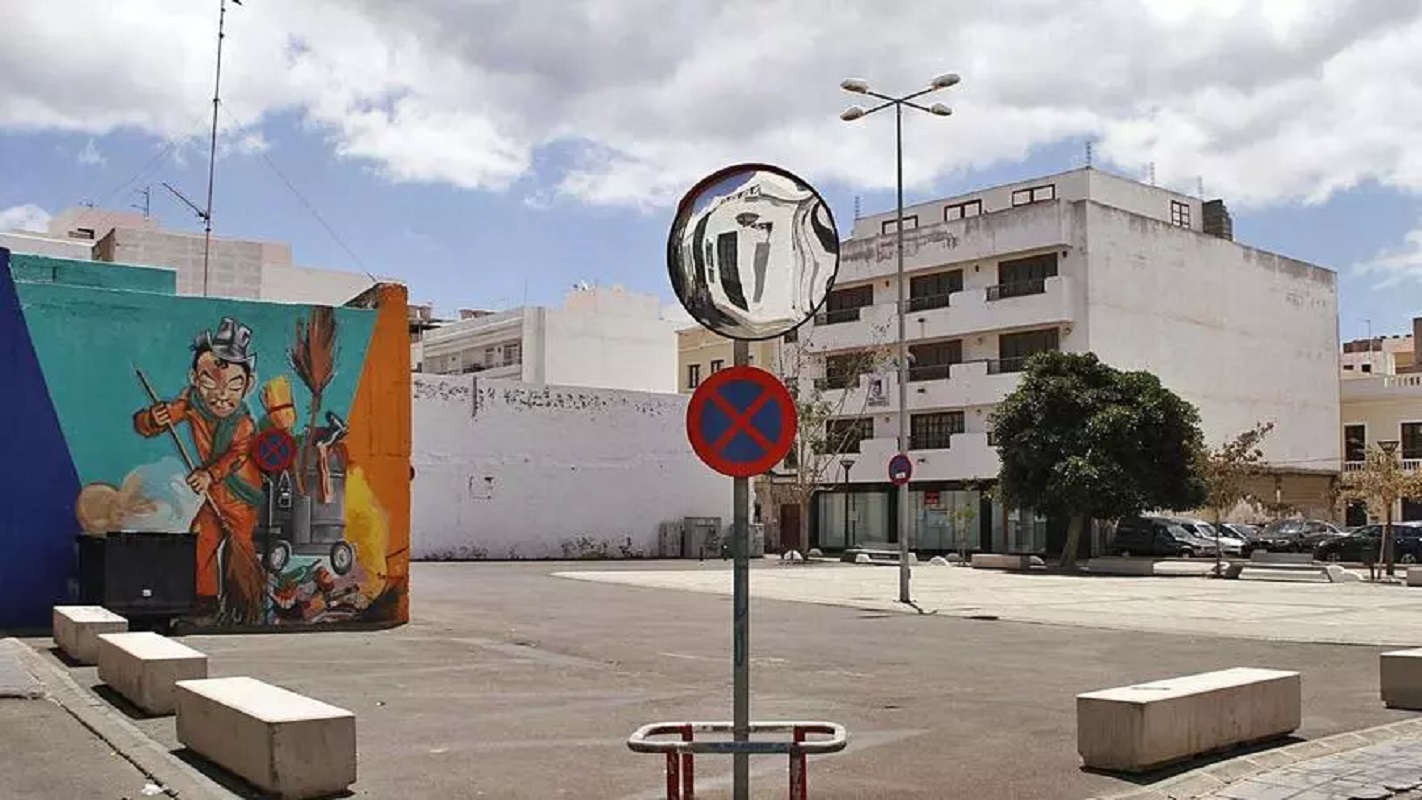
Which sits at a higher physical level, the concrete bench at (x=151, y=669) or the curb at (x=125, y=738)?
the concrete bench at (x=151, y=669)

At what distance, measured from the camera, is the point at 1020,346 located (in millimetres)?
54969

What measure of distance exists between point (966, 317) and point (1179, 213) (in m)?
12.7

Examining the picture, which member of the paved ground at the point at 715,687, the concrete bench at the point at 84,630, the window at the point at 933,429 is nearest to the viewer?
the paved ground at the point at 715,687

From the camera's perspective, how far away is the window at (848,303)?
2399 inches

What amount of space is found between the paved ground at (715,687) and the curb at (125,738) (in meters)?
0.26

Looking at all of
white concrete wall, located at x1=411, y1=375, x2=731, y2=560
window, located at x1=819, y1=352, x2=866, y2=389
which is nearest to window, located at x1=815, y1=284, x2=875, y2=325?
window, located at x1=819, y1=352, x2=866, y2=389

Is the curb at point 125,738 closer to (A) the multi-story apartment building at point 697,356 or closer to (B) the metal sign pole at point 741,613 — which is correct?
(B) the metal sign pole at point 741,613

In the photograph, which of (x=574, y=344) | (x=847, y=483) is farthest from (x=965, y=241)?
(x=574, y=344)

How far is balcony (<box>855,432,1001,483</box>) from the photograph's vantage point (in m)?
54.9

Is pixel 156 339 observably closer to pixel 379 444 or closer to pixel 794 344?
pixel 379 444

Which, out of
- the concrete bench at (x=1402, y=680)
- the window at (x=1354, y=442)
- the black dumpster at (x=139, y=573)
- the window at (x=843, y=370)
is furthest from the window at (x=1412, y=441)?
the black dumpster at (x=139, y=573)

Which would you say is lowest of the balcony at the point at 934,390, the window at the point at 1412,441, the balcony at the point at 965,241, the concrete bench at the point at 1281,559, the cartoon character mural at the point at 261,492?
the concrete bench at the point at 1281,559

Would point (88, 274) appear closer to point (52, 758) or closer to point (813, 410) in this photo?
point (52, 758)

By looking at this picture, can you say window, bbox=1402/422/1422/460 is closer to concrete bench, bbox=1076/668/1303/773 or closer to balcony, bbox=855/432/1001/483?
balcony, bbox=855/432/1001/483
